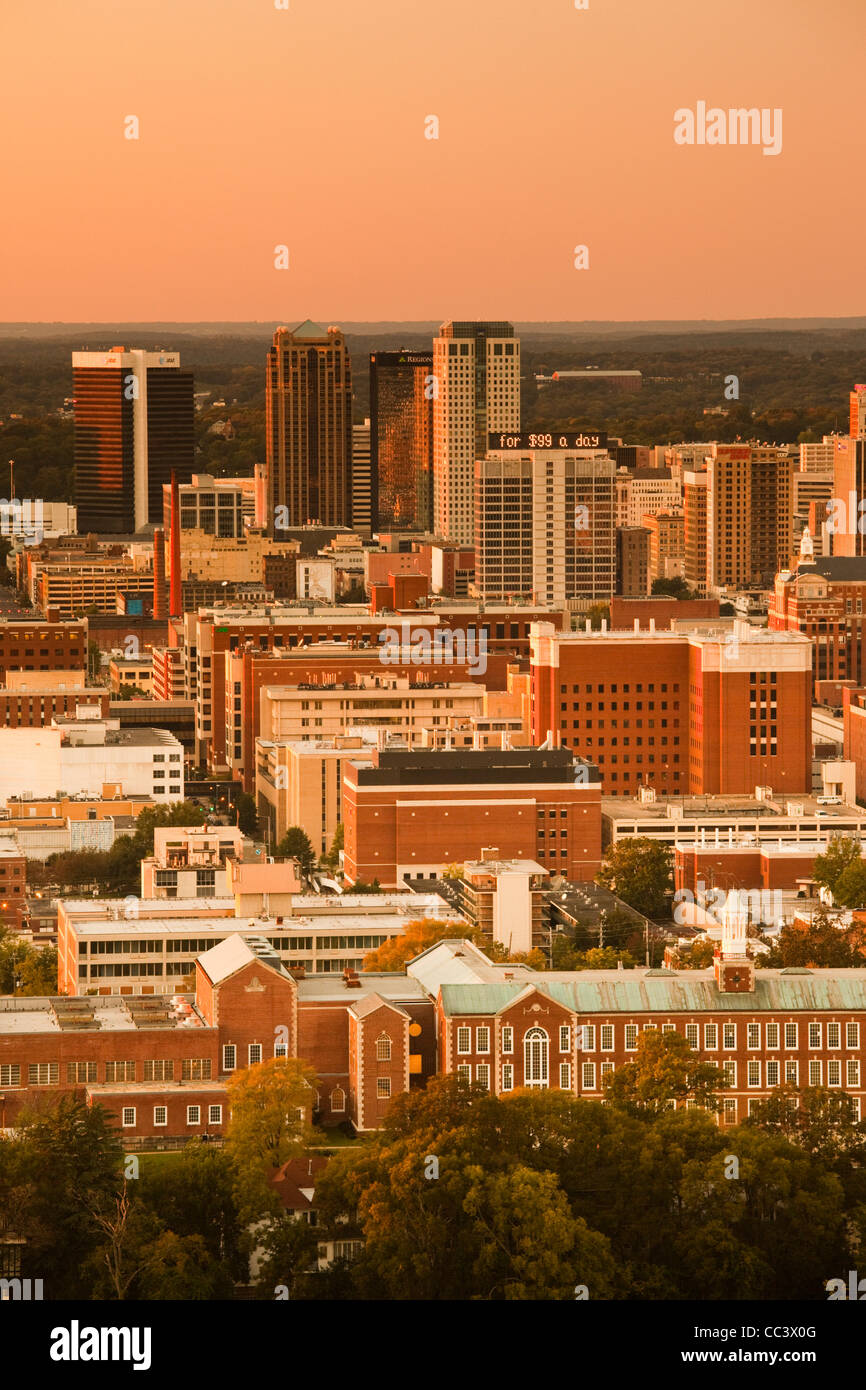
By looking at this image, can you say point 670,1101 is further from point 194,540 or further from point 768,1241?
point 194,540

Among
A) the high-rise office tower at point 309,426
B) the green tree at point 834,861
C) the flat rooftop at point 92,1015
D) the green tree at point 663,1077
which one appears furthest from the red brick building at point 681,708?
the high-rise office tower at point 309,426

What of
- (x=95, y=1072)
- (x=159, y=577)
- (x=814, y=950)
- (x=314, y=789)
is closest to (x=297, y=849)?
(x=314, y=789)

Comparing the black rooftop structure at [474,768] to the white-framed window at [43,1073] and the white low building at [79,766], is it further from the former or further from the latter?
the white-framed window at [43,1073]

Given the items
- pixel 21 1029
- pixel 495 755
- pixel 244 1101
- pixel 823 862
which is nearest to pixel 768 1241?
pixel 244 1101

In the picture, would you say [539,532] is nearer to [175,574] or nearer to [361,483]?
[175,574]

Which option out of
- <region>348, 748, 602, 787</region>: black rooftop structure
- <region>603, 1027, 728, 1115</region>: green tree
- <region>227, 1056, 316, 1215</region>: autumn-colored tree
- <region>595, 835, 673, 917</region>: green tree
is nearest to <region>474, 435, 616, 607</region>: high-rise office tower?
<region>348, 748, 602, 787</region>: black rooftop structure
